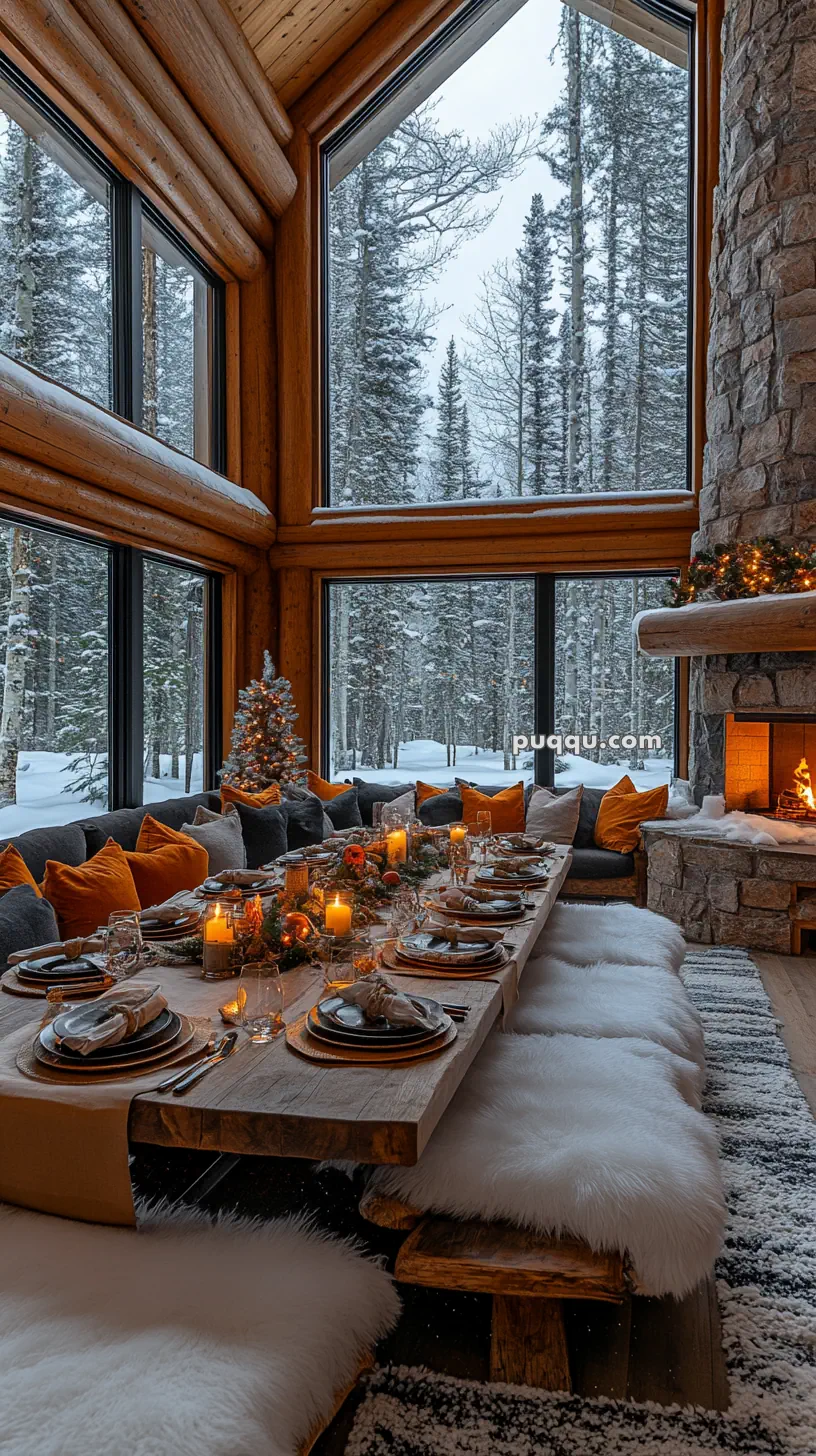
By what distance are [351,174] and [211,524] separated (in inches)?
138

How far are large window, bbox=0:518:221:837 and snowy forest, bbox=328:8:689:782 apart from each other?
1550 millimetres

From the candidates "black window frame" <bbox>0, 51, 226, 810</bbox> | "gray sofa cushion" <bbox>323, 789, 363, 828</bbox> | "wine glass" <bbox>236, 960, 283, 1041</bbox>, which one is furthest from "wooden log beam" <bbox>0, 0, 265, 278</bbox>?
"wine glass" <bbox>236, 960, 283, 1041</bbox>

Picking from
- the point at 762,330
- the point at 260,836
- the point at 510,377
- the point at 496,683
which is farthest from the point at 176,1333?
the point at 510,377

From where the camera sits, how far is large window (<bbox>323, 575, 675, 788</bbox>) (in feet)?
23.4

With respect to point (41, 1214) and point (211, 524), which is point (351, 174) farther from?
point (41, 1214)

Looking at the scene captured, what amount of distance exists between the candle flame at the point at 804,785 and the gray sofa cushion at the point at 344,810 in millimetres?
2798

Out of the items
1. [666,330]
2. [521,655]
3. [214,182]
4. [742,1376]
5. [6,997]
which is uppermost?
[214,182]

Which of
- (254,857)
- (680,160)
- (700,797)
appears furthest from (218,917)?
(680,160)

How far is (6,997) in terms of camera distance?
211 centimetres

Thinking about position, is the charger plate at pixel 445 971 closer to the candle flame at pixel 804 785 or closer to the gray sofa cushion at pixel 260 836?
the gray sofa cushion at pixel 260 836

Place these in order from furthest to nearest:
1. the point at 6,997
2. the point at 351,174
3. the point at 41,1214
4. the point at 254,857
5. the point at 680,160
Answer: the point at 351,174 → the point at 680,160 → the point at 254,857 → the point at 6,997 → the point at 41,1214

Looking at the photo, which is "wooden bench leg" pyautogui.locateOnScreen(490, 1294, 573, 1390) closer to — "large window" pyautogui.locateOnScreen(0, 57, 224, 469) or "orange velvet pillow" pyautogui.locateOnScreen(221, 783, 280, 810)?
"orange velvet pillow" pyautogui.locateOnScreen(221, 783, 280, 810)

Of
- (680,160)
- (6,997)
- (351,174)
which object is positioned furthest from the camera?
(351,174)

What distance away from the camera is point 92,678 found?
5.37 meters
